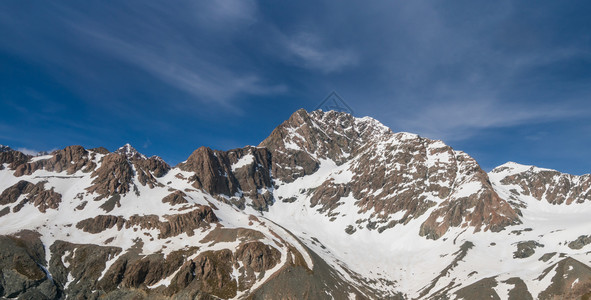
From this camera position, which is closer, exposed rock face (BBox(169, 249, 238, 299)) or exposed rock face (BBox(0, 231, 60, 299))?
exposed rock face (BBox(0, 231, 60, 299))

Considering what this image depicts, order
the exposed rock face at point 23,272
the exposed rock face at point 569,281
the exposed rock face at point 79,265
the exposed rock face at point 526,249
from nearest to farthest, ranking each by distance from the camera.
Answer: the exposed rock face at point 569,281, the exposed rock face at point 23,272, the exposed rock face at point 79,265, the exposed rock face at point 526,249

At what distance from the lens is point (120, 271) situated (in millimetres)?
171500

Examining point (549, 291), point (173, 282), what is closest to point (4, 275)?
point (173, 282)

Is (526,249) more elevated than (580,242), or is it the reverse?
(580,242)

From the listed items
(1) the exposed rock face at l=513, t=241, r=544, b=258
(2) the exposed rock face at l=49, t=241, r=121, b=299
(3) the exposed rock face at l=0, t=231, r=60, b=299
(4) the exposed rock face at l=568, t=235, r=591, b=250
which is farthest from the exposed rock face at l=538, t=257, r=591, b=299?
(3) the exposed rock face at l=0, t=231, r=60, b=299

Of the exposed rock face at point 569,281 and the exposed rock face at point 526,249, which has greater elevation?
the exposed rock face at point 526,249

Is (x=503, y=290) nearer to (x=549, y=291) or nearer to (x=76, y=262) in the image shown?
(x=549, y=291)

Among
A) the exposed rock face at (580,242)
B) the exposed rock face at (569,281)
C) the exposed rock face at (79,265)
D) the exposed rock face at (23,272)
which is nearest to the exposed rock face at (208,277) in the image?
the exposed rock face at (79,265)

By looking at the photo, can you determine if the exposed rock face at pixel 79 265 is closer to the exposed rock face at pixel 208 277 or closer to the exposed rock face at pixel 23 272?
the exposed rock face at pixel 23 272

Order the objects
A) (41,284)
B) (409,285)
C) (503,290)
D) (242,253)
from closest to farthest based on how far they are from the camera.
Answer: (503,290)
(41,284)
(242,253)
(409,285)

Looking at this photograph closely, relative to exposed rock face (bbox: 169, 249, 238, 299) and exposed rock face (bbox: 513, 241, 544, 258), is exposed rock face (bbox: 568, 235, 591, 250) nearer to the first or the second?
exposed rock face (bbox: 513, 241, 544, 258)

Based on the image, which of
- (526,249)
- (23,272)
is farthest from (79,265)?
(526,249)

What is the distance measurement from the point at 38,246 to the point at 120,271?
44.2 m

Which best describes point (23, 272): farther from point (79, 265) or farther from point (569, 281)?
point (569, 281)
